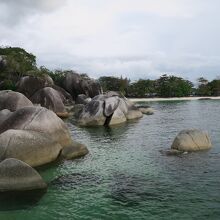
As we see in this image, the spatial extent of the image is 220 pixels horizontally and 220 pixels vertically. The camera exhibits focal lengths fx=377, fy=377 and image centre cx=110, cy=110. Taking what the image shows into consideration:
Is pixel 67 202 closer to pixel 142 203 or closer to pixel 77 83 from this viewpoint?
pixel 142 203

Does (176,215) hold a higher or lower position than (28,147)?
lower

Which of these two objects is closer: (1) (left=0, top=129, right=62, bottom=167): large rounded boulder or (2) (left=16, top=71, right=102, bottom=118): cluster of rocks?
(1) (left=0, top=129, right=62, bottom=167): large rounded boulder

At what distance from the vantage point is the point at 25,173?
1430cm

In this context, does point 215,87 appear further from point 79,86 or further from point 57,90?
point 57,90

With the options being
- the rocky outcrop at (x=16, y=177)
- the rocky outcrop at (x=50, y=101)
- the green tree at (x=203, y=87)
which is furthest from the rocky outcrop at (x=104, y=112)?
the green tree at (x=203, y=87)

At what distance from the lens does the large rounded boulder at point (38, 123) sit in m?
20.6

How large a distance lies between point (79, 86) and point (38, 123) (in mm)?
52179

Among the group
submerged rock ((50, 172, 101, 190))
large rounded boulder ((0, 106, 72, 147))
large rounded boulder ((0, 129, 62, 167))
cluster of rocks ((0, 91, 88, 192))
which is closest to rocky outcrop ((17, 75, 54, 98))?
cluster of rocks ((0, 91, 88, 192))

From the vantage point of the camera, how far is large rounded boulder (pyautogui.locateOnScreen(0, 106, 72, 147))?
2056cm

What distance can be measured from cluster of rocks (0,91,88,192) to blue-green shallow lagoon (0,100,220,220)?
76 cm

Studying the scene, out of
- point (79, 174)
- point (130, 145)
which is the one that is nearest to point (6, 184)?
point (79, 174)

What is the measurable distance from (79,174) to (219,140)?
11.7 meters

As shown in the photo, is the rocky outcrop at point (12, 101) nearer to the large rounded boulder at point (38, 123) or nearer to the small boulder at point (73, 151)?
the large rounded boulder at point (38, 123)

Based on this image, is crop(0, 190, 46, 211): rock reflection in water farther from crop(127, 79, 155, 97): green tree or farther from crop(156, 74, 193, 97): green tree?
crop(127, 79, 155, 97): green tree
